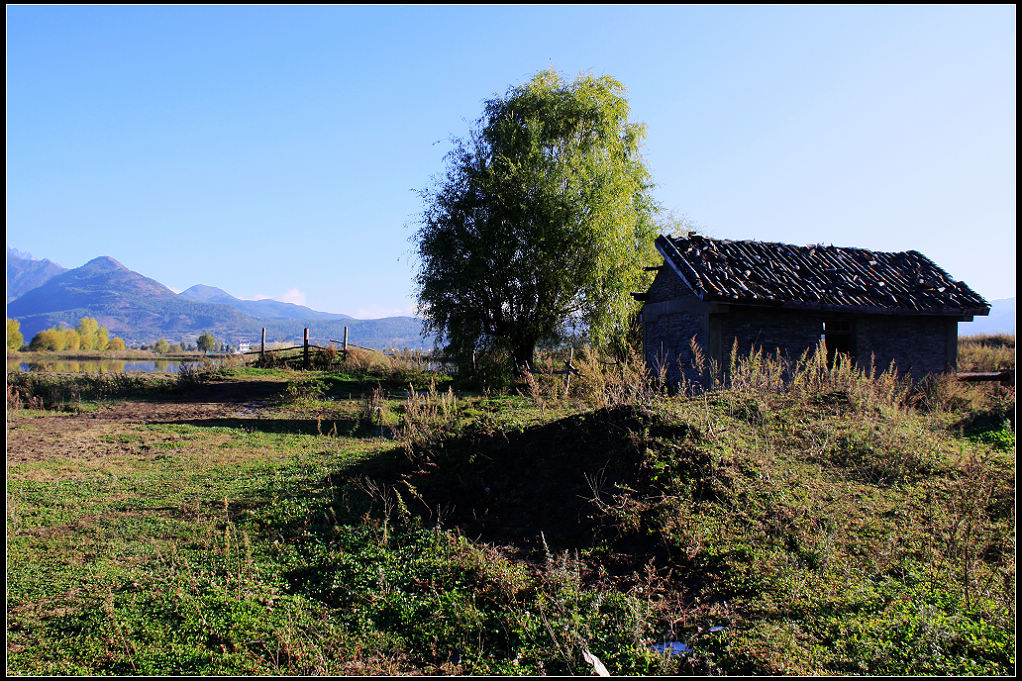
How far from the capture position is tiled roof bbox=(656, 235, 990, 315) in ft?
43.0

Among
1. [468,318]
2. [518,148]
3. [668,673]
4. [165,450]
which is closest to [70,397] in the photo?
[165,450]

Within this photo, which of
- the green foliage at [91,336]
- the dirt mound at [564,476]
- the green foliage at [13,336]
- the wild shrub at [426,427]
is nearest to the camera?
the dirt mound at [564,476]

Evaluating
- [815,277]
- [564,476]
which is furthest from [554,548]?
[815,277]

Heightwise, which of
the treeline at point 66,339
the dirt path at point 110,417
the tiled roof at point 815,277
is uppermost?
the tiled roof at point 815,277

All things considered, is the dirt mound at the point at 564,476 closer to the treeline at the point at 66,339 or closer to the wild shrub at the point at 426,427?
the wild shrub at the point at 426,427

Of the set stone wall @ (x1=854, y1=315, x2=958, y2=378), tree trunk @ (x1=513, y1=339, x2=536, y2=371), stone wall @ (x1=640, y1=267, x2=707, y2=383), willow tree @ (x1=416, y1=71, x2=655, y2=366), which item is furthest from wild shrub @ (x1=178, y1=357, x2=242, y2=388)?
stone wall @ (x1=854, y1=315, x2=958, y2=378)

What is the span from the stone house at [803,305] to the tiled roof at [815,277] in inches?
1.1

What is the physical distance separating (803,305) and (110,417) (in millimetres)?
17683

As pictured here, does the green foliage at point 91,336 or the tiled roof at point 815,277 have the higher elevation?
the tiled roof at point 815,277

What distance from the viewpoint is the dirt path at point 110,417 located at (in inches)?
430

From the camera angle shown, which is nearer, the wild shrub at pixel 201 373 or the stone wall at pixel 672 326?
the stone wall at pixel 672 326

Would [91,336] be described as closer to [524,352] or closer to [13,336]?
[13,336]

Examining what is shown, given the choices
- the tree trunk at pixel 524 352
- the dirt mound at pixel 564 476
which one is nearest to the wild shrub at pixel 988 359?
the tree trunk at pixel 524 352

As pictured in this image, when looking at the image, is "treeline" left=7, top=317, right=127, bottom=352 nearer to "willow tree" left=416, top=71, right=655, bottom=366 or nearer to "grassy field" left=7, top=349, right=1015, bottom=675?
"willow tree" left=416, top=71, right=655, bottom=366
